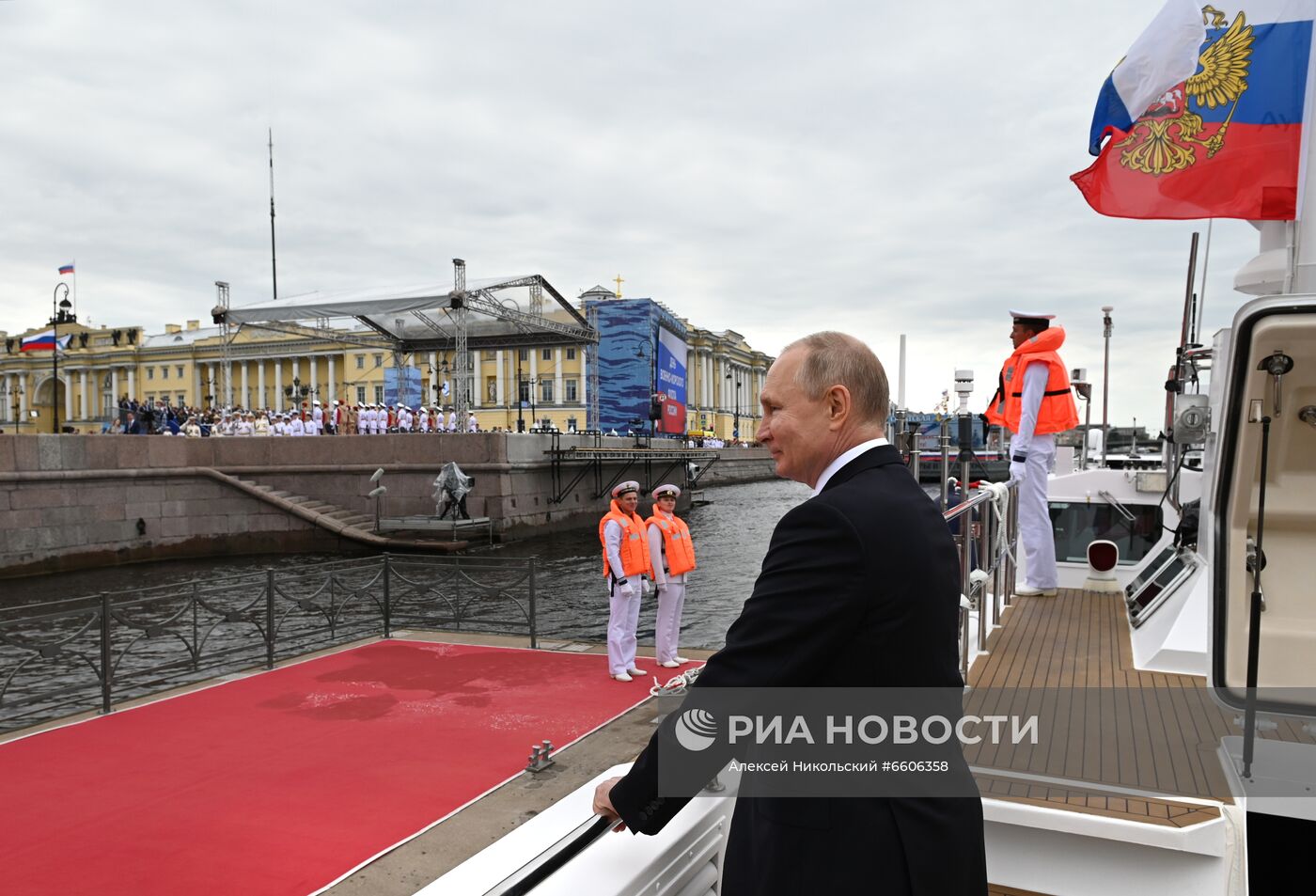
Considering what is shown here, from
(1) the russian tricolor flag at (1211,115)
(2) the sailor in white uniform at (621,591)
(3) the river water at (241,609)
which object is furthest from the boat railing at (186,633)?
(1) the russian tricolor flag at (1211,115)

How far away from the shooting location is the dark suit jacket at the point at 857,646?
1.58m

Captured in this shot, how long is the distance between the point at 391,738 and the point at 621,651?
114 inches

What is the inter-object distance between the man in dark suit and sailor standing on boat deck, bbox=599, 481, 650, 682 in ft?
26.8

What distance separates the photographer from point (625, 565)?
33.7 ft

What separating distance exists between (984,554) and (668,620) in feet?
16.6

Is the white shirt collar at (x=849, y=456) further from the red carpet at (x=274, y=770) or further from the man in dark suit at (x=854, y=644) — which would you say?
the red carpet at (x=274, y=770)

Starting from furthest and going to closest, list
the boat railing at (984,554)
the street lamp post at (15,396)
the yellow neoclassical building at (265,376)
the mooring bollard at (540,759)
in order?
the yellow neoclassical building at (265,376) → the street lamp post at (15,396) → the mooring bollard at (540,759) → the boat railing at (984,554)

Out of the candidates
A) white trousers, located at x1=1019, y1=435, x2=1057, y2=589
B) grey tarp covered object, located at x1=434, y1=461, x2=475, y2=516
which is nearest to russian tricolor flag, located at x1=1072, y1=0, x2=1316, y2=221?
white trousers, located at x1=1019, y1=435, x2=1057, y2=589

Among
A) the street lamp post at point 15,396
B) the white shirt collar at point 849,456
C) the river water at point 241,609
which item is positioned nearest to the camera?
the white shirt collar at point 849,456

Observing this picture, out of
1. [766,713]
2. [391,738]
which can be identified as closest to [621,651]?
[391,738]

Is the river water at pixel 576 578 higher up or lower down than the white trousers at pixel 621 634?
lower down

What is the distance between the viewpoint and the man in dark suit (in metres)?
1.58

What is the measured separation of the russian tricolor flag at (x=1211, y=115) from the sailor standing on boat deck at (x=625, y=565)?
6.15m

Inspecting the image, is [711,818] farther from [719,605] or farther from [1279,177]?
[719,605]
